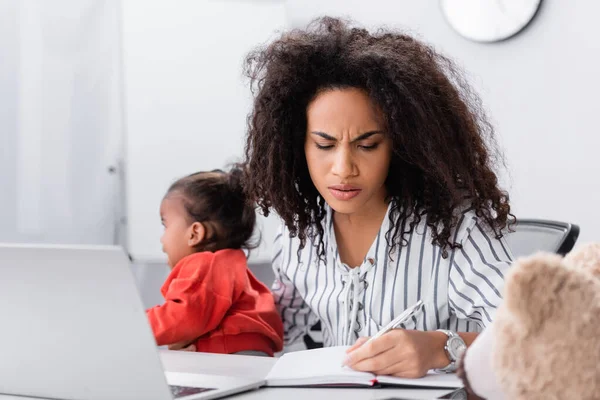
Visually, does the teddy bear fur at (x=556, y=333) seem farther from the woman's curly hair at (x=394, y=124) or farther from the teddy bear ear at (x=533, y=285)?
the woman's curly hair at (x=394, y=124)

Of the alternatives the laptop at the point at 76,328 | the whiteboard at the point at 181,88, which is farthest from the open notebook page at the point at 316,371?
the whiteboard at the point at 181,88

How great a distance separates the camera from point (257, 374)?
111cm

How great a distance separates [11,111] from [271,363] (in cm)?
226

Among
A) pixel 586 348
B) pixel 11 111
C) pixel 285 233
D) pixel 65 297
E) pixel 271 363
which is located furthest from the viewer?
pixel 11 111

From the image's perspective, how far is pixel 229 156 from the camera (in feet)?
10.3

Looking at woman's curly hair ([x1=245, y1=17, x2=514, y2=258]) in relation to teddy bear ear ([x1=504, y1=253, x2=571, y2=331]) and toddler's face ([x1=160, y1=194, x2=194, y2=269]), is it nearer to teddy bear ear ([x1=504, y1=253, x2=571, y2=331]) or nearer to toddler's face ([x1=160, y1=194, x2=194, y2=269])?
toddler's face ([x1=160, y1=194, x2=194, y2=269])

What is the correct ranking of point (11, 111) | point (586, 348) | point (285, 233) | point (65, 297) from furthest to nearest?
point (11, 111) → point (285, 233) → point (65, 297) → point (586, 348)

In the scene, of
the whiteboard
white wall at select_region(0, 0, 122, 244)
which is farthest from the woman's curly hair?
white wall at select_region(0, 0, 122, 244)

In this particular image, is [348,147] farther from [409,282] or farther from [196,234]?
[196,234]

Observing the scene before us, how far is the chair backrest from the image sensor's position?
1417 mm

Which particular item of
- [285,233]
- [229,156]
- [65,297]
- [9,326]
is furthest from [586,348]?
[229,156]

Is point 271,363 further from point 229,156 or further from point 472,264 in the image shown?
point 229,156

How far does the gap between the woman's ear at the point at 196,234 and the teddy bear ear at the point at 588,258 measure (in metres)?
0.93

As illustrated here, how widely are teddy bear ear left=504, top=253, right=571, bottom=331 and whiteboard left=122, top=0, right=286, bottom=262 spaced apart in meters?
2.45
